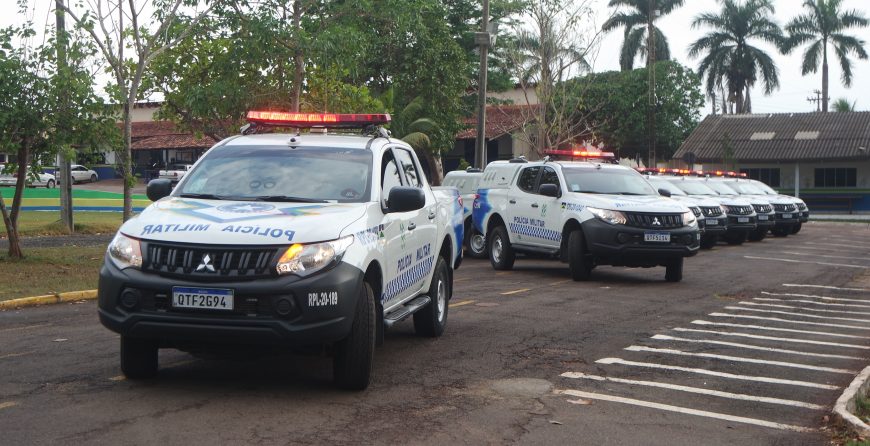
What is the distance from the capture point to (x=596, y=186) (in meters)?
16.7

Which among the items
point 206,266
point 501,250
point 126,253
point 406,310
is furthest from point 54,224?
point 206,266

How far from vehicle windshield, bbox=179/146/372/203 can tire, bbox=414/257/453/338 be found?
198 cm

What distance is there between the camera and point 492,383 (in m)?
7.64

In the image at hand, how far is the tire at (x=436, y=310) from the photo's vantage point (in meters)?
9.69

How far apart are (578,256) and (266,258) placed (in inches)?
399

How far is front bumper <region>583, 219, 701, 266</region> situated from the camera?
50.8 ft

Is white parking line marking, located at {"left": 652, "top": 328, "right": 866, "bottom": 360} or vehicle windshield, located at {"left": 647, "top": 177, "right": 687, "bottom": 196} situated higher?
vehicle windshield, located at {"left": 647, "top": 177, "right": 687, "bottom": 196}

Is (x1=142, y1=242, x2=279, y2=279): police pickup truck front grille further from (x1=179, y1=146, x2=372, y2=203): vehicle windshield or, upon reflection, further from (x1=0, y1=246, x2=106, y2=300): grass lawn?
(x1=0, y1=246, x2=106, y2=300): grass lawn

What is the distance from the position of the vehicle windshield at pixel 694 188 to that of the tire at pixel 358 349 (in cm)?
2203

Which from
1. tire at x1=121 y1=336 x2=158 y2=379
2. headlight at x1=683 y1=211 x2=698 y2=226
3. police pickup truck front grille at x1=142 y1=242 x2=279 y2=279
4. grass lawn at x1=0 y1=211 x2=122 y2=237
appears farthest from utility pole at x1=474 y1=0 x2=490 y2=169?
police pickup truck front grille at x1=142 y1=242 x2=279 y2=279

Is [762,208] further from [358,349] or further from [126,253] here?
[126,253]

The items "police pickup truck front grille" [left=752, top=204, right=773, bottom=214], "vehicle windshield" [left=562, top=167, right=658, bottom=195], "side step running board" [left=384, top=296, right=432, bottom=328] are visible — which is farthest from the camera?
"police pickup truck front grille" [left=752, top=204, right=773, bottom=214]

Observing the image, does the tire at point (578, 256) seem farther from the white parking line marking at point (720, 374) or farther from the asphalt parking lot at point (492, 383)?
the white parking line marking at point (720, 374)

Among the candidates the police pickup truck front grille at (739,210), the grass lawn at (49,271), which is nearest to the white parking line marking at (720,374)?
the grass lawn at (49,271)
